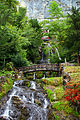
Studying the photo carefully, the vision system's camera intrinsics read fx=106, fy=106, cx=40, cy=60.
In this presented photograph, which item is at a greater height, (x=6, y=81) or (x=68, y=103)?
(x=6, y=81)

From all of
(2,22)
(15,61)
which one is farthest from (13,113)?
(15,61)

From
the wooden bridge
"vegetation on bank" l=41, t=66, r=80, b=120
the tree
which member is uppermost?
the tree

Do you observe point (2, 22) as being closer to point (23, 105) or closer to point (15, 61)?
point (23, 105)

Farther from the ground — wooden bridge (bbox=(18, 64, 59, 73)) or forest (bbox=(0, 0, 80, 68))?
forest (bbox=(0, 0, 80, 68))

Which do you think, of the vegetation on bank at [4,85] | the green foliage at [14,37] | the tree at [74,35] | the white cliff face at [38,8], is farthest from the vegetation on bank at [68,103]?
the white cliff face at [38,8]

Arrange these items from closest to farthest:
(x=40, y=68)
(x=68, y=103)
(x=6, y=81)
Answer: (x=68, y=103) < (x=6, y=81) < (x=40, y=68)

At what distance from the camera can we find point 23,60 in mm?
17516

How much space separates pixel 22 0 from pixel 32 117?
56228mm

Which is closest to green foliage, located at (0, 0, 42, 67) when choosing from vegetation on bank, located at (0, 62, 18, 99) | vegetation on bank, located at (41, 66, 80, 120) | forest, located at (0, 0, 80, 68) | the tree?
forest, located at (0, 0, 80, 68)

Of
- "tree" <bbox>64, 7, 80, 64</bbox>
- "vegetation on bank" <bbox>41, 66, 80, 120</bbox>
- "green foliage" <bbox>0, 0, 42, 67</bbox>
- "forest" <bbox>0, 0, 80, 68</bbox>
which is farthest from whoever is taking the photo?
"tree" <bbox>64, 7, 80, 64</bbox>

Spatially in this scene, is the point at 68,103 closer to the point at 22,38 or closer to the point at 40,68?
the point at 22,38

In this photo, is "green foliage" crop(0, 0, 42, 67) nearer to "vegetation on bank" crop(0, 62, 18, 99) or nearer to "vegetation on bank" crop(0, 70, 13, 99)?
"vegetation on bank" crop(0, 62, 18, 99)

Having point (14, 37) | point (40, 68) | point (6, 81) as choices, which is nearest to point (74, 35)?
point (40, 68)

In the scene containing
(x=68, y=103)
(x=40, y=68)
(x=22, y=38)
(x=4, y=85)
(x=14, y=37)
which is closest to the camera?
(x=68, y=103)
